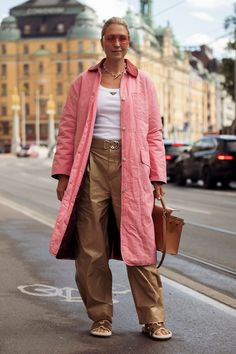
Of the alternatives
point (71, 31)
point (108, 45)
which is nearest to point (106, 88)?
point (108, 45)

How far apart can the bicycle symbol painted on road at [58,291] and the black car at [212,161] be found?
18934mm

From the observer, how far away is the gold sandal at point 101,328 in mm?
5715

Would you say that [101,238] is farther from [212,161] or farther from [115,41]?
[212,161]

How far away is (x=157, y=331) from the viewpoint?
18.6 ft

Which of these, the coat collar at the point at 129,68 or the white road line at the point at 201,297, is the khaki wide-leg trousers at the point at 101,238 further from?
the white road line at the point at 201,297

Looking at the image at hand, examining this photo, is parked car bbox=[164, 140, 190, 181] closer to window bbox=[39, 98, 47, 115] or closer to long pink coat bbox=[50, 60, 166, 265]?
long pink coat bbox=[50, 60, 166, 265]

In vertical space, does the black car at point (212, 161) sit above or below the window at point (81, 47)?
below

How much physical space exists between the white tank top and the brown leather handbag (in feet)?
1.77

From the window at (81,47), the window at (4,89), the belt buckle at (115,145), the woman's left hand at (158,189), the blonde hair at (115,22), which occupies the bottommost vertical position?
the woman's left hand at (158,189)

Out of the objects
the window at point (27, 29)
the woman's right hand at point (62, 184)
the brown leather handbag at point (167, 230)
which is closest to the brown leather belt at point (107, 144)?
the woman's right hand at point (62, 184)

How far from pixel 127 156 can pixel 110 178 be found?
0.18 m

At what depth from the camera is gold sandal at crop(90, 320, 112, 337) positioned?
5.71 m

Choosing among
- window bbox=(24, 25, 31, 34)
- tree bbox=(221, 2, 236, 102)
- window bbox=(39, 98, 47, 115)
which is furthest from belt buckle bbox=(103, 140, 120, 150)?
window bbox=(24, 25, 31, 34)

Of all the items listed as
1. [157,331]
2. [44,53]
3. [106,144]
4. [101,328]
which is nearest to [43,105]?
[44,53]
